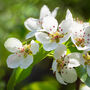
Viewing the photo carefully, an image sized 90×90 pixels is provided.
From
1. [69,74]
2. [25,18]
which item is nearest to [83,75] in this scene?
[69,74]

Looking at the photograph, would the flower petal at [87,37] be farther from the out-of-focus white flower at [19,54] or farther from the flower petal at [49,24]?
the out-of-focus white flower at [19,54]

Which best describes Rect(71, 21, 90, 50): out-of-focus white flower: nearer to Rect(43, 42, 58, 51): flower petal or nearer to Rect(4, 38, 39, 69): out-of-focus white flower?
Rect(43, 42, 58, 51): flower petal

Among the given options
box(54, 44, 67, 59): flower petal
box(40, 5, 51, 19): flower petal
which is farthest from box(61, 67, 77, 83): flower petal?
box(40, 5, 51, 19): flower petal

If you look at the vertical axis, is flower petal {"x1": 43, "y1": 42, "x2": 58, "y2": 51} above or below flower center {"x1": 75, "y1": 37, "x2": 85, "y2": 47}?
above

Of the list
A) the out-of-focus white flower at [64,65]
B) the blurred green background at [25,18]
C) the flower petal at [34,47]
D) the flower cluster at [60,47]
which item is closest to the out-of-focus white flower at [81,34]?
the flower cluster at [60,47]

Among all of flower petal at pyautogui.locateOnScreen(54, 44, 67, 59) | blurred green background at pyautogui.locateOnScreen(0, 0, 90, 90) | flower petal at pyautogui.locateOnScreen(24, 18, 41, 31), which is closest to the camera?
flower petal at pyautogui.locateOnScreen(54, 44, 67, 59)

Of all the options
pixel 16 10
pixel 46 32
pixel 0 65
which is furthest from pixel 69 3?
pixel 46 32

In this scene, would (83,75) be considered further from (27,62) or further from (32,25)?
(32,25)
